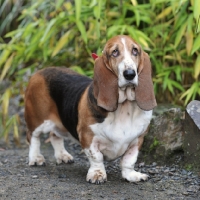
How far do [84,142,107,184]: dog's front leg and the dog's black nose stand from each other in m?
0.80

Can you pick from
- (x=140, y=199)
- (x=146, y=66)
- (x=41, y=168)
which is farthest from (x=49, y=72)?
(x=140, y=199)

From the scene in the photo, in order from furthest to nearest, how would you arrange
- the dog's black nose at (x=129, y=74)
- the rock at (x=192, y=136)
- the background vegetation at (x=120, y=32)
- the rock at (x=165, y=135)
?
the background vegetation at (x=120, y=32), the rock at (x=165, y=135), the rock at (x=192, y=136), the dog's black nose at (x=129, y=74)

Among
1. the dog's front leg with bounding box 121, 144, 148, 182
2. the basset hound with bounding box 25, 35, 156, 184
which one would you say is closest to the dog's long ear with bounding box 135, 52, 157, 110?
the basset hound with bounding box 25, 35, 156, 184

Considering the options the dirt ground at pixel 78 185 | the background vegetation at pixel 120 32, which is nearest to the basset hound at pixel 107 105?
the dirt ground at pixel 78 185

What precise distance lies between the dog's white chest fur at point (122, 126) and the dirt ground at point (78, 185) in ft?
1.22

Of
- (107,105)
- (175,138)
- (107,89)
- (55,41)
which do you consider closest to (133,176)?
(107,105)

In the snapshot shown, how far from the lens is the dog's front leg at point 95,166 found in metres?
5.19

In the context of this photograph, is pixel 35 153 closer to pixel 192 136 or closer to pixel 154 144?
pixel 154 144

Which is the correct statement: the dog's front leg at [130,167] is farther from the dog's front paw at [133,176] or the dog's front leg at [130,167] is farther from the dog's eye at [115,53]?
the dog's eye at [115,53]

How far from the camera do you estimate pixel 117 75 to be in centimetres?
491

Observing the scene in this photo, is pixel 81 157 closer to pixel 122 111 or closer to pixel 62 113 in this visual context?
pixel 62 113

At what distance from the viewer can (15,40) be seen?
7.70 m

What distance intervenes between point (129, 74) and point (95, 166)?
996 millimetres

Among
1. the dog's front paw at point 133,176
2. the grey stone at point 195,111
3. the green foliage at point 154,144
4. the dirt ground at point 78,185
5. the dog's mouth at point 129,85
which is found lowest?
the dirt ground at point 78,185
